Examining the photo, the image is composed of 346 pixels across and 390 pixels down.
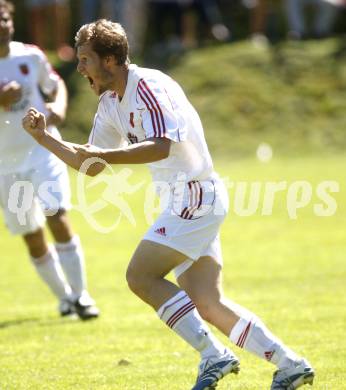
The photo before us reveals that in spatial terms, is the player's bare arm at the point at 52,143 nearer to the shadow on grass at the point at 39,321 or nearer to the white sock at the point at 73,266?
the shadow on grass at the point at 39,321

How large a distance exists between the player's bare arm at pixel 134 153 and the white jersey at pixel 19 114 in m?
3.05

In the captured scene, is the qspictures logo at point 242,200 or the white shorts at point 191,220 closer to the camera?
the white shorts at point 191,220

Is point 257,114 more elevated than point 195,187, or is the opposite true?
point 195,187

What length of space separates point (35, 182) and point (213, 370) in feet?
10.7

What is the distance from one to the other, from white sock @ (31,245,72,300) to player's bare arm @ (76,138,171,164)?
3.41 metres

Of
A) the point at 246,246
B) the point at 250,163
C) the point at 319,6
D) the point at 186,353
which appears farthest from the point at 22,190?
the point at 319,6

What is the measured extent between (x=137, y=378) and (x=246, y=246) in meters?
5.81

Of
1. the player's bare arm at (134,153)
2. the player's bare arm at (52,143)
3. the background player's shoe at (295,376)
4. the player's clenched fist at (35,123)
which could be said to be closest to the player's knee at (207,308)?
the background player's shoe at (295,376)

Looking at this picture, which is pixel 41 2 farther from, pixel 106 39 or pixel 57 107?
pixel 106 39

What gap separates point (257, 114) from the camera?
71.5 feet

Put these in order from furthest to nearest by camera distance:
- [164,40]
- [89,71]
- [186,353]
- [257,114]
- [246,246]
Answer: [164,40] < [257,114] < [246,246] < [186,353] < [89,71]

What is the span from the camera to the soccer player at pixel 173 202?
5.09 metres

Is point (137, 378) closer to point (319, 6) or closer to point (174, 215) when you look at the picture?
point (174, 215)

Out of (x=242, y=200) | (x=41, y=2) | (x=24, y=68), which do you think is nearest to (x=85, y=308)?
(x=24, y=68)
